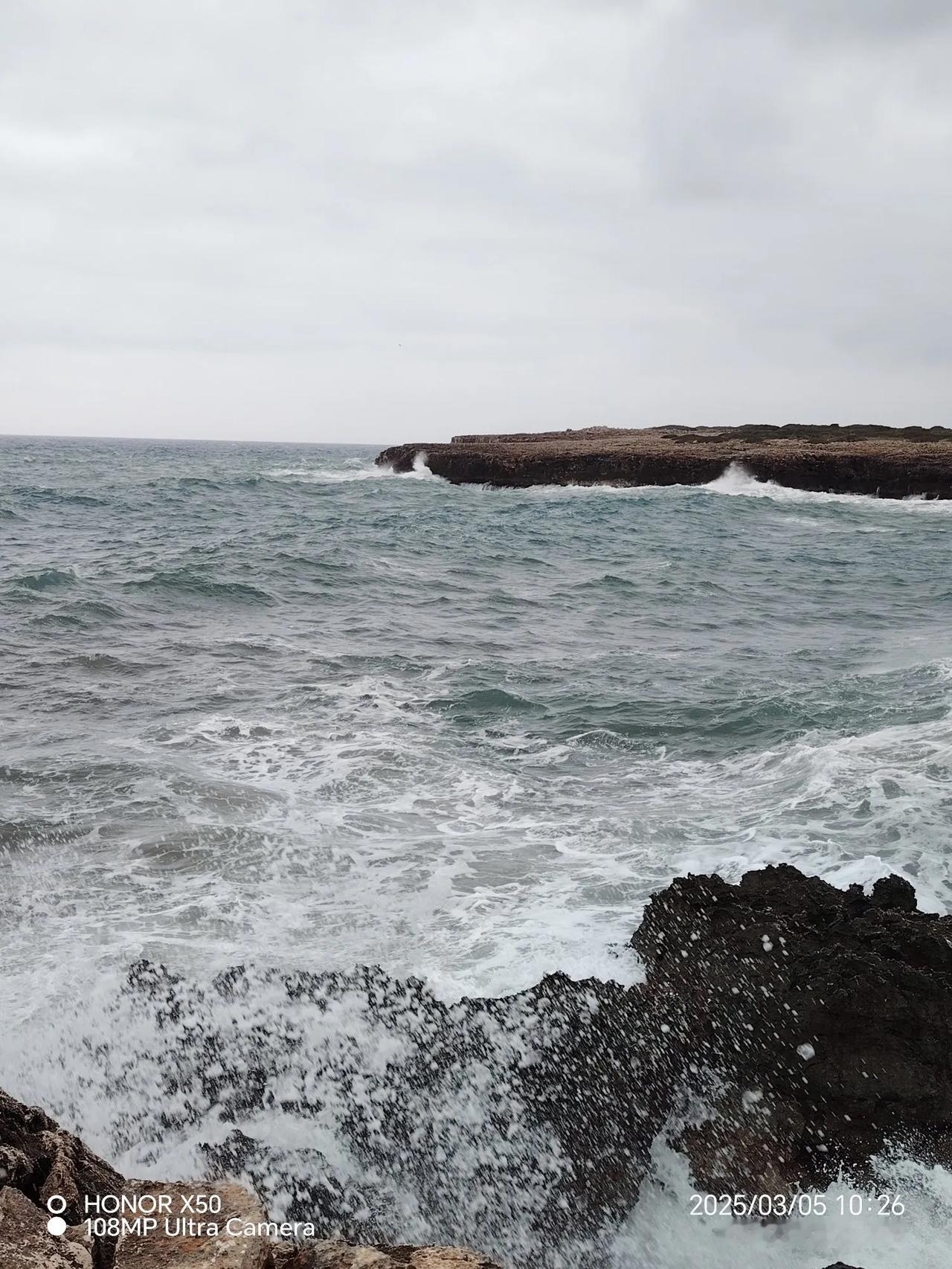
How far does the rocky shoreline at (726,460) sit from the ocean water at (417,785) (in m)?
27.5

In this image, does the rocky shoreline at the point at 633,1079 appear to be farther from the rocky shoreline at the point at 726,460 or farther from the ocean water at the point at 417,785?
the rocky shoreline at the point at 726,460

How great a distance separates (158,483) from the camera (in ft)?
163

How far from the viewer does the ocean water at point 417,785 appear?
15.9 ft

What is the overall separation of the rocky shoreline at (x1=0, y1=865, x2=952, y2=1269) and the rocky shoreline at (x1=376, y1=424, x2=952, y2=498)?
44.9m

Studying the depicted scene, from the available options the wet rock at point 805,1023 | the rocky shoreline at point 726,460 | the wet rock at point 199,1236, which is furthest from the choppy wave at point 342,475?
the wet rock at point 199,1236

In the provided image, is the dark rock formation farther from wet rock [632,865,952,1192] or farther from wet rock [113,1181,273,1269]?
wet rock [632,865,952,1192]

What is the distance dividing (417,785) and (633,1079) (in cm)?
433

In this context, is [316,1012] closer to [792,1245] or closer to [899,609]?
[792,1245]

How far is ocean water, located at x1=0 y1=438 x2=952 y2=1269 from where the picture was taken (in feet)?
15.9

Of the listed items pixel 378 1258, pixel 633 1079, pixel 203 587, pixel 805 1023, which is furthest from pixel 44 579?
pixel 378 1258

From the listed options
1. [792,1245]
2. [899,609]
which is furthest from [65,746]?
[899,609]
